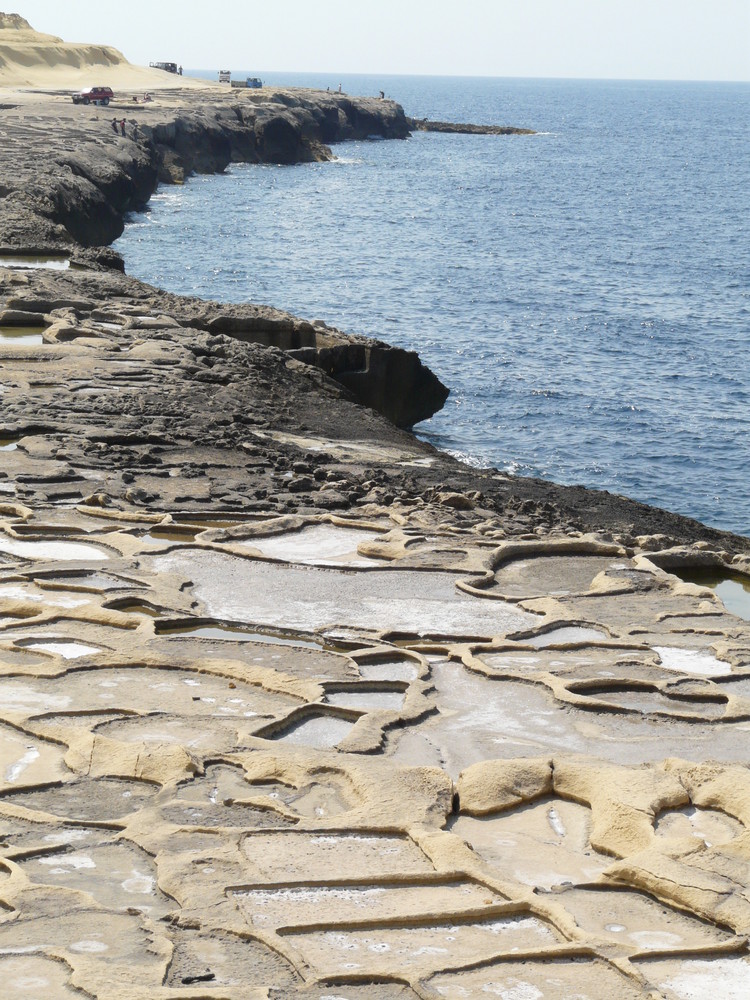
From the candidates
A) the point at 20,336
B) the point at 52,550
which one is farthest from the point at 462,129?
the point at 52,550

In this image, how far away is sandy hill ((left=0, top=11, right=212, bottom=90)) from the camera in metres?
89.3

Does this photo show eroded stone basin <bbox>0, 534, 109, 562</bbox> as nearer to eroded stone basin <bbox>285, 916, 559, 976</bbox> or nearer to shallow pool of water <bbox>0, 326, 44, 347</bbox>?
eroded stone basin <bbox>285, 916, 559, 976</bbox>

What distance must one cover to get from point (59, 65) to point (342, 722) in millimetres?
97216

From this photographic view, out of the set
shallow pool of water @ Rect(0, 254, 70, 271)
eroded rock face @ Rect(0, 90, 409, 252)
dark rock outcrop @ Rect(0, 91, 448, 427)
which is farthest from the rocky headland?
eroded rock face @ Rect(0, 90, 409, 252)

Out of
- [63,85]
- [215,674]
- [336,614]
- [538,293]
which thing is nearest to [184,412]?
[336,614]

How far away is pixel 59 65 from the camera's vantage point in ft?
317

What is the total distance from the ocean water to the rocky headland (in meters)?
7.30

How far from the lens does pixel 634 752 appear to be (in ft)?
25.6

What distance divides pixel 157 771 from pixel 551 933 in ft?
7.99

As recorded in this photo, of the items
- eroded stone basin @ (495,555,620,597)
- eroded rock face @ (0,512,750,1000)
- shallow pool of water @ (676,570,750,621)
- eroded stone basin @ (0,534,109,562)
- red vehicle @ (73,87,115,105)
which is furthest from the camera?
red vehicle @ (73,87,115,105)

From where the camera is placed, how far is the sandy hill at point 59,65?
89.3 meters

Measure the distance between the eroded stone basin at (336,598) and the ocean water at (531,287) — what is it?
10764mm

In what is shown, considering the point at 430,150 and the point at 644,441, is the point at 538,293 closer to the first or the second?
the point at 644,441

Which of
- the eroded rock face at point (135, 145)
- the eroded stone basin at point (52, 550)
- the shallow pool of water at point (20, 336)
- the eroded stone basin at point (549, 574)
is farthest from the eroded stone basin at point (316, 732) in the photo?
the eroded rock face at point (135, 145)
